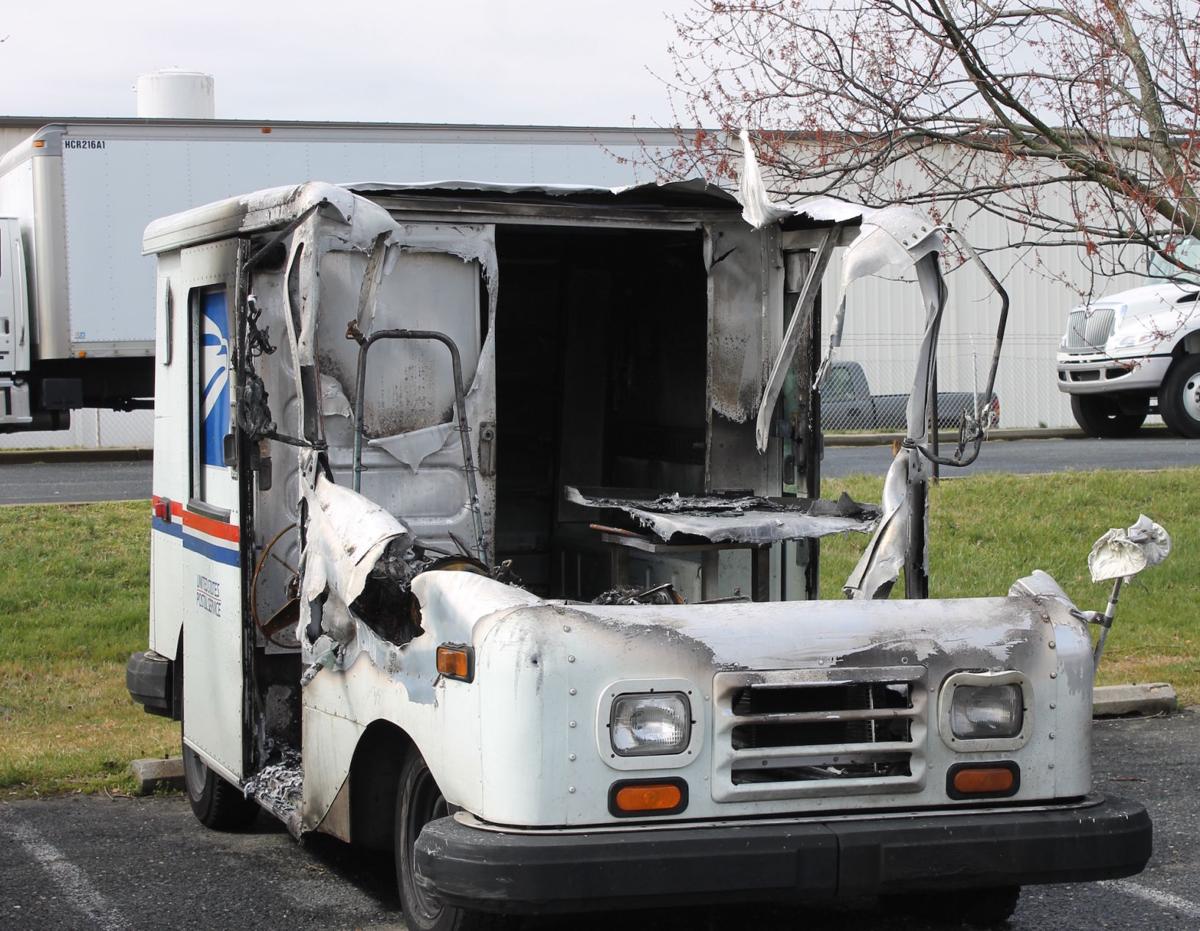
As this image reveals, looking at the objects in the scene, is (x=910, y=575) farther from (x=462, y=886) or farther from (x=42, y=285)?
(x=42, y=285)

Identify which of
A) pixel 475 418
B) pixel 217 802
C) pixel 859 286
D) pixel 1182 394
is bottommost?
pixel 217 802

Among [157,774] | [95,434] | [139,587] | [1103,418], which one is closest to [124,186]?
[139,587]

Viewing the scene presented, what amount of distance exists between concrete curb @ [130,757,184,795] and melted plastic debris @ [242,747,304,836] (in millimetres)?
1571

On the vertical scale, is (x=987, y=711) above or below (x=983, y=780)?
above

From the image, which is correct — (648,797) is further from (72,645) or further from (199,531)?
(72,645)

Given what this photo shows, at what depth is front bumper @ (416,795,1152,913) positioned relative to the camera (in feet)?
13.5

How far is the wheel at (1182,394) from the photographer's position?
18922mm

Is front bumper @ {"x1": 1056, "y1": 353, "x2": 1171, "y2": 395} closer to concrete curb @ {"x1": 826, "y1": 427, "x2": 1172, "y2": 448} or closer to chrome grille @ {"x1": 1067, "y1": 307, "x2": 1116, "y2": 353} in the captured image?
chrome grille @ {"x1": 1067, "y1": 307, "x2": 1116, "y2": 353}

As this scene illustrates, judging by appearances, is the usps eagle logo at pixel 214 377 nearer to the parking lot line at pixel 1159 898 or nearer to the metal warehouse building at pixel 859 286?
the parking lot line at pixel 1159 898

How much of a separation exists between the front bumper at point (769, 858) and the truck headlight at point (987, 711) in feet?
0.71

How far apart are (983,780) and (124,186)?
571 inches

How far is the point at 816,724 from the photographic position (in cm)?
475

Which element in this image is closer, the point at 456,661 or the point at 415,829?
the point at 456,661

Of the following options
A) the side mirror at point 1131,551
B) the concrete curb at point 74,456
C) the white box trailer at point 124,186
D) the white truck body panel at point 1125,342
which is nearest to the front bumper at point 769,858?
the side mirror at point 1131,551
